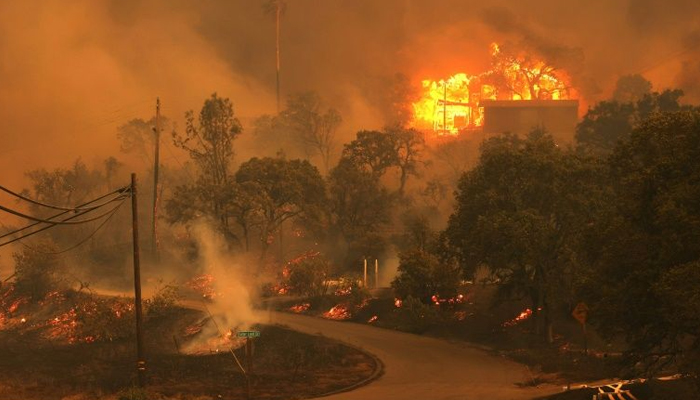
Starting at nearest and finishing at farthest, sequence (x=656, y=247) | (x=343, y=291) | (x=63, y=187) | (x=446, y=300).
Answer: (x=656, y=247)
(x=446, y=300)
(x=343, y=291)
(x=63, y=187)

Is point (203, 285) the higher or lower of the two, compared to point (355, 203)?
lower

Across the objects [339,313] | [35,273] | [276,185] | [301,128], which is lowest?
[339,313]

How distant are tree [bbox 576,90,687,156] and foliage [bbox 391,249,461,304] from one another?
38.2 metres

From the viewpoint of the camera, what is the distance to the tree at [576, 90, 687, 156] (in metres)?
83.1

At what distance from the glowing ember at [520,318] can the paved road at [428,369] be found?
12.0ft

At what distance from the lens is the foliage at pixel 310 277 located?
60.9m

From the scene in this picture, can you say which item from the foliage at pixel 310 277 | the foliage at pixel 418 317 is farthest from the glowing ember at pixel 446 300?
the foliage at pixel 310 277

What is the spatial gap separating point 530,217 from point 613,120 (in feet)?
160

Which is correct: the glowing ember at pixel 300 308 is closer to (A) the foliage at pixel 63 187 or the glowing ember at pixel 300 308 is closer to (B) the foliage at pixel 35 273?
(B) the foliage at pixel 35 273

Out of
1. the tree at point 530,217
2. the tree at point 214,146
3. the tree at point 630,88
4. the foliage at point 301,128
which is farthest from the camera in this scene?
the tree at point 630,88

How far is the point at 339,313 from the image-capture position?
181ft

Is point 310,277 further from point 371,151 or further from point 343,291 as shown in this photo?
point 371,151

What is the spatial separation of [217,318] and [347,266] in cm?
2112

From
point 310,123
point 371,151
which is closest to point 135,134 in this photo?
point 310,123
